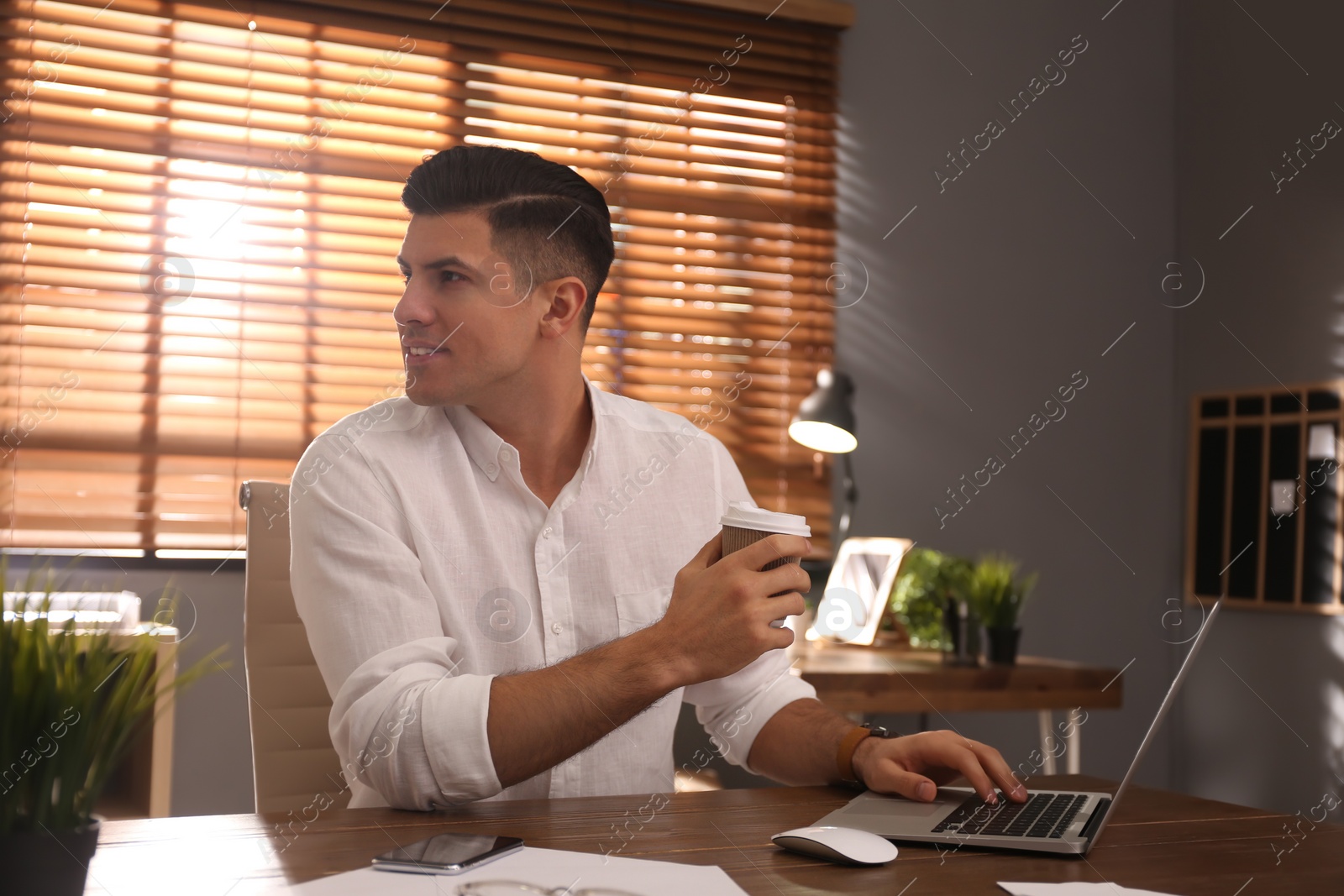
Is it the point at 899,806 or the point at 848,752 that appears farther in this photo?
the point at 848,752

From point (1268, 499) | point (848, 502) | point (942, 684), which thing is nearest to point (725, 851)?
point (942, 684)

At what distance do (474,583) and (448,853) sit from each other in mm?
542

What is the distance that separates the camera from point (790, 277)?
9.95ft

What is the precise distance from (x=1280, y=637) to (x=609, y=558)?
231 cm

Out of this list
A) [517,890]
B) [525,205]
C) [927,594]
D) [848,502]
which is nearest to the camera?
[517,890]

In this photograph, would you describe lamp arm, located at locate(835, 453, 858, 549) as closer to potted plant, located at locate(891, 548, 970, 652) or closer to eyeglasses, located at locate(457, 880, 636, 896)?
potted plant, located at locate(891, 548, 970, 652)

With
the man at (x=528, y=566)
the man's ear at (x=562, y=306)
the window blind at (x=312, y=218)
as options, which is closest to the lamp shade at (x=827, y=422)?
the window blind at (x=312, y=218)

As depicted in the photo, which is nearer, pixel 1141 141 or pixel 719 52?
pixel 719 52

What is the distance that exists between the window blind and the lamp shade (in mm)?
338

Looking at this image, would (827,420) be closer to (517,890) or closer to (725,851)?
(725,851)

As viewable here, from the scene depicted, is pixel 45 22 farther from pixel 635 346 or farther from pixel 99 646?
pixel 99 646

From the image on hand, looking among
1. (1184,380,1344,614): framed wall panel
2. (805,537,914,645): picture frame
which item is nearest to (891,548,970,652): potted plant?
(805,537,914,645): picture frame

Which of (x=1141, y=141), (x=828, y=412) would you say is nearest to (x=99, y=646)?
(x=828, y=412)

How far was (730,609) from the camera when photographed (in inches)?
41.4
